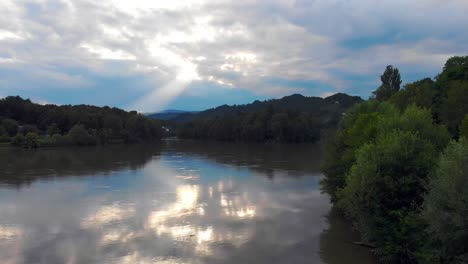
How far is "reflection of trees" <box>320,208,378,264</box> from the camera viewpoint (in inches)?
734

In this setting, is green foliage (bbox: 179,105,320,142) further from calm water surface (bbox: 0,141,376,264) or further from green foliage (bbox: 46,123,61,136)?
calm water surface (bbox: 0,141,376,264)

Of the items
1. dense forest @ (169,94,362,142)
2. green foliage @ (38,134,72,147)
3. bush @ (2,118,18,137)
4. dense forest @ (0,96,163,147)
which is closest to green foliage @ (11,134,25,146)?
green foliage @ (38,134,72,147)

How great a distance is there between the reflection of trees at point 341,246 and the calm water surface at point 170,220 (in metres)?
0.05

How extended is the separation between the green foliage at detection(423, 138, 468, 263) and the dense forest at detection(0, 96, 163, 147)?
95771 millimetres

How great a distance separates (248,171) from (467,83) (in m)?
27.9

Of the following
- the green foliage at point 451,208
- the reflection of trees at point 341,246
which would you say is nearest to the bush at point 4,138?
the reflection of trees at point 341,246

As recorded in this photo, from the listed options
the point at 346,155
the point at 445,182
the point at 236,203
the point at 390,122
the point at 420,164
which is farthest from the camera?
the point at 236,203

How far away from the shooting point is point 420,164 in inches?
665

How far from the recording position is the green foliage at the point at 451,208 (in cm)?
1227

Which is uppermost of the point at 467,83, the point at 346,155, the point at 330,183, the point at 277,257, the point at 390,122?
the point at 467,83

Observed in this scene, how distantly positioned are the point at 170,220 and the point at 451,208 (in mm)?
17672

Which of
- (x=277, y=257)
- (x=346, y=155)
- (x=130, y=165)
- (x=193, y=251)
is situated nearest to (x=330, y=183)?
(x=346, y=155)

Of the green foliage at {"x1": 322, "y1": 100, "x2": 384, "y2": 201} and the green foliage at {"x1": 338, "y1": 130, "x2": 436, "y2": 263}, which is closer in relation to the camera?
the green foliage at {"x1": 338, "y1": 130, "x2": 436, "y2": 263}

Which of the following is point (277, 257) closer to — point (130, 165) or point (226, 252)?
point (226, 252)
